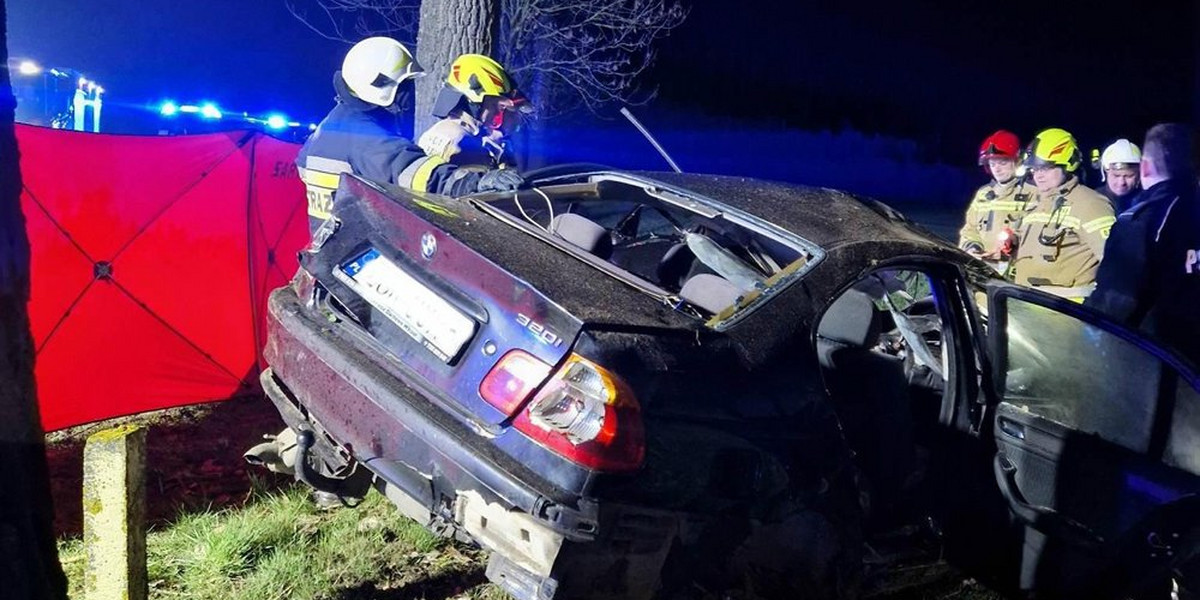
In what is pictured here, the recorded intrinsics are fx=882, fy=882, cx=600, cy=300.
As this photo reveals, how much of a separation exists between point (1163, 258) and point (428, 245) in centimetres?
396

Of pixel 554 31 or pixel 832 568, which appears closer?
pixel 832 568

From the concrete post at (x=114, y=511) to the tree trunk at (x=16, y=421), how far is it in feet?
0.37

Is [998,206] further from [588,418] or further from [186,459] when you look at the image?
[186,459]

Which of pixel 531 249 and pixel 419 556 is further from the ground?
pixel 531 249

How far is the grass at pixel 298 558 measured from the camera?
2.92 metres

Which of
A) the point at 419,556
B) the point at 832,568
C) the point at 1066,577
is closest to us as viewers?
the point at 832,568

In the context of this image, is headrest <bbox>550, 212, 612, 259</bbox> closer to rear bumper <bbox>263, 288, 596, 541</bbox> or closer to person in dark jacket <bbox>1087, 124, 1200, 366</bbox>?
rear bumper <bbox>263, 288, 596, 541</bbox>

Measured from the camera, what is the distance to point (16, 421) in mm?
2215

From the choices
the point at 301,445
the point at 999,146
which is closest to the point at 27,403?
the point at 301,445

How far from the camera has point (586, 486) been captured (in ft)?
7.02

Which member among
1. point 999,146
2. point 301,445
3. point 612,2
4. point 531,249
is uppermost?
point 612,2

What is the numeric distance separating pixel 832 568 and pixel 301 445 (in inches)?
64.5

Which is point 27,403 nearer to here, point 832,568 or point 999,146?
point 832,568

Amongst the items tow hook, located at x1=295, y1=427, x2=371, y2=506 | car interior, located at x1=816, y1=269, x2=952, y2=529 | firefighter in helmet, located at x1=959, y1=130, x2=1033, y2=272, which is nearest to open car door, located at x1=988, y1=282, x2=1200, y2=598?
car interior, located at x1=816, y1=269, x2=952, y2=529
